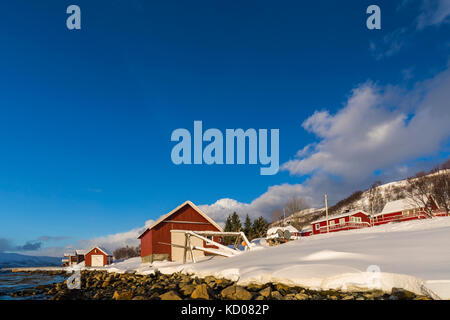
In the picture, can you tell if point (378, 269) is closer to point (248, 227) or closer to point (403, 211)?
point (403, 211)

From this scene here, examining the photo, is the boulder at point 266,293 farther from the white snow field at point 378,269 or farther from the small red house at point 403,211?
the small red house at point 403,211

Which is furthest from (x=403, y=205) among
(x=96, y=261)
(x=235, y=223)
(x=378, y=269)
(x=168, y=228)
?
(x=96, y=261)

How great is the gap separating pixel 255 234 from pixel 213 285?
5404cm

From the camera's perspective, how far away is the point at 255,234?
60312 mm

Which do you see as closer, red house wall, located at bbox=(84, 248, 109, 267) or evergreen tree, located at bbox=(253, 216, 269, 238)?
red house wall, located at bbox=(84, 248, 109, 267)

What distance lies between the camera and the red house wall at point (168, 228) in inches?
1026

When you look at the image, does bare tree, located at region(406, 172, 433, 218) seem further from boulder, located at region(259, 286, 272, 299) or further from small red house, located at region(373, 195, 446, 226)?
boulder, located at region(259, 286, 272, 299)

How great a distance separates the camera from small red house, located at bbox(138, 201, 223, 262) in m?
26.0

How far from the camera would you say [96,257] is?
4225cm

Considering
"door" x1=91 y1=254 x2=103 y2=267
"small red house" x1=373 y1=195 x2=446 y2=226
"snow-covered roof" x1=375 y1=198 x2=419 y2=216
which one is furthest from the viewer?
"snow-covered roof" x1=375 y1=198 x2=419 y2=216

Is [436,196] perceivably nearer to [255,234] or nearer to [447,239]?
[255,234]

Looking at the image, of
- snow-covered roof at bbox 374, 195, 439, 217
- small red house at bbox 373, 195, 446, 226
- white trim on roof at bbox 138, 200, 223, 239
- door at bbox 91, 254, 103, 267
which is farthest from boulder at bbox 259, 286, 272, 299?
snow-covered roof at bbox 374, 195, 439, 217
